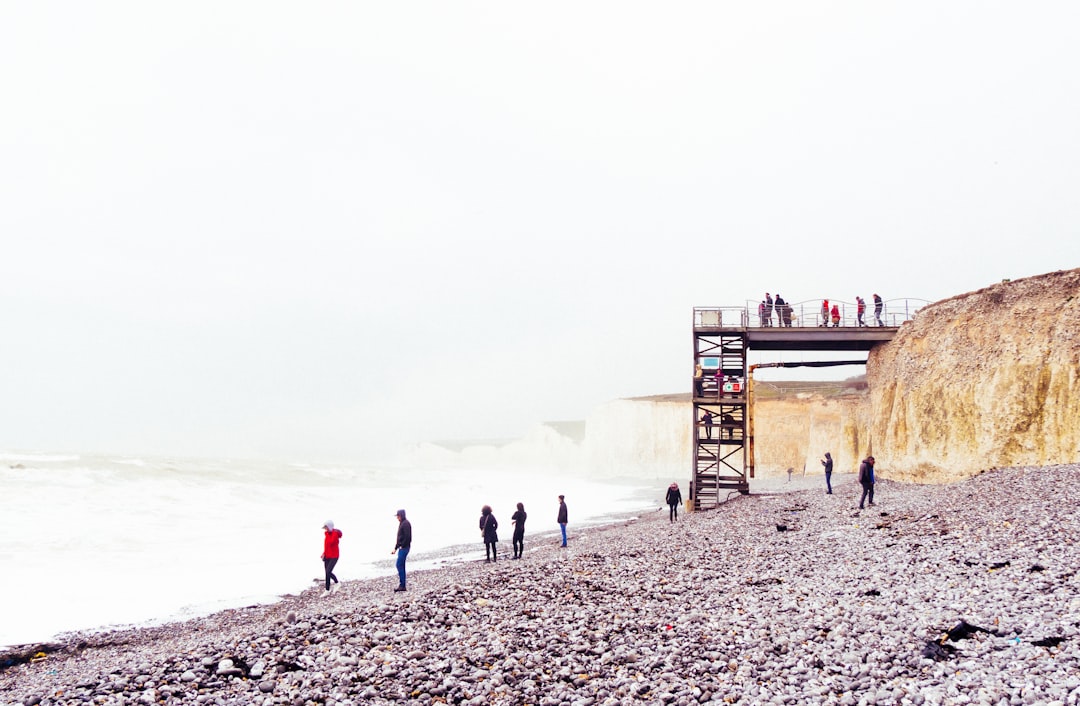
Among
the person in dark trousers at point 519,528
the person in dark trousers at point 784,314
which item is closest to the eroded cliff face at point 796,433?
the person in dark trousers at point 784,314

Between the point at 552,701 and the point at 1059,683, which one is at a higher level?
the point at 1059,683

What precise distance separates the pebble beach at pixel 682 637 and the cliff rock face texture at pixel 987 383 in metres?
7.94

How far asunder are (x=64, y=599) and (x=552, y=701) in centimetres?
1594

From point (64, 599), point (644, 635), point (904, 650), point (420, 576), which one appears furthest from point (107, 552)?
point (904, 650)

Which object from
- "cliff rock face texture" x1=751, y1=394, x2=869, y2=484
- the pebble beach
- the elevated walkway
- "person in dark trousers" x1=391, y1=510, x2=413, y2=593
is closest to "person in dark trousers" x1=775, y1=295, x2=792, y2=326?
the elevated walkway

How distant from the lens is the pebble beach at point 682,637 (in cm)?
677

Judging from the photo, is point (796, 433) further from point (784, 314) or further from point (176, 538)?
point (176, 538)

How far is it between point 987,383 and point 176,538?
3142 centimetres

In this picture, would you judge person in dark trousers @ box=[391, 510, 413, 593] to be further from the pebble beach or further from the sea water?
the sea water

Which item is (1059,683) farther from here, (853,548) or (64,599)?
(64,599)

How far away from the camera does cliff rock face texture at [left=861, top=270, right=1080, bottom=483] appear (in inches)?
834

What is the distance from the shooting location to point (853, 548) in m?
13.7

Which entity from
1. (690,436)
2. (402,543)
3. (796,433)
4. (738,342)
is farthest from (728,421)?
(690,436)

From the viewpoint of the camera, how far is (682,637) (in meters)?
8.61
